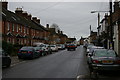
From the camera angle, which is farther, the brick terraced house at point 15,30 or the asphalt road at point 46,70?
the brick terraced house at point 15,30

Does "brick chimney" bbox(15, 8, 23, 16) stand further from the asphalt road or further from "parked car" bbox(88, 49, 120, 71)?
"parked car" bbox(88, 49, 120, 71)

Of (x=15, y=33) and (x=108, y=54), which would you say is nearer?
(x=108, y=54)

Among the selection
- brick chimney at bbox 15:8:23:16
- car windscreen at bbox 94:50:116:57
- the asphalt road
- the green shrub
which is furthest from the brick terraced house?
car windscreen at bbox 94:50:116:57

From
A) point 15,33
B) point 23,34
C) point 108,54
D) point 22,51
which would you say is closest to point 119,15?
point 22,51

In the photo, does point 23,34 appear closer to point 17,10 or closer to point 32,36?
point 32,36

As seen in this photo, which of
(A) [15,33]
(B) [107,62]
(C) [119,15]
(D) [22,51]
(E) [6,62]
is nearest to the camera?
(B) [107,62]

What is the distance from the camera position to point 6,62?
15.5 m

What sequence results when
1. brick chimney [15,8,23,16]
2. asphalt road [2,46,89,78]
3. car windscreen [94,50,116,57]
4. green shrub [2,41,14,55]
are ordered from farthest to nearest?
brick chimney [15,8,23,16] → green shrub [2,41,14,55] → car windscreen [94,50,116,57] → asphalt road [2,46,89,78]

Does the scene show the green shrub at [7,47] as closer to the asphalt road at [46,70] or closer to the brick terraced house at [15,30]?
the brick terraced house at [15,30]

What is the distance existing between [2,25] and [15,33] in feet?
24.0

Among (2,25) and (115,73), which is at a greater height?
(2,25)

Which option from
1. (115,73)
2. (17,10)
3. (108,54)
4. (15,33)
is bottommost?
(115,73)

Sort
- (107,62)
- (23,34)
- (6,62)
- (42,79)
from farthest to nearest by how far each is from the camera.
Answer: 1. (23,34)
2. (6,62)
3. (107,62)
4. (42,79)

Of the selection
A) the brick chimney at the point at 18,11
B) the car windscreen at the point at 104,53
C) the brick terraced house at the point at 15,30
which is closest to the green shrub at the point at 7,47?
the brick terraced house at the point at 15,30
